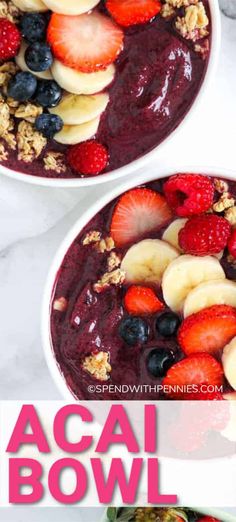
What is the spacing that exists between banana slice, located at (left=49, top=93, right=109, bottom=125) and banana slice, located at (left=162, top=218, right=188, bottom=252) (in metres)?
0.28

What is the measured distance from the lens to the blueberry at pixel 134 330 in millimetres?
1750

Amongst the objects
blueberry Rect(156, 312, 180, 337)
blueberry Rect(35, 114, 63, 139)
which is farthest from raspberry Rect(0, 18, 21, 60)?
blueberry Rect(156, 312, 180, 337)

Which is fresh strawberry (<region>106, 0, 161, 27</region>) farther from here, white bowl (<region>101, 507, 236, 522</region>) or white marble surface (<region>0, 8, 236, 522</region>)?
white bowl (<region>101, 507, 236, 522</region>)

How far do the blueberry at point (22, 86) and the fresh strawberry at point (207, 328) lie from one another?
57 centimetres

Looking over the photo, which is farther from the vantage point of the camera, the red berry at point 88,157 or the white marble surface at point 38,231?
the white marble surface at point 38,231

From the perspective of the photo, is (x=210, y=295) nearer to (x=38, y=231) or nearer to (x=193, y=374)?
(x=193, y=374)

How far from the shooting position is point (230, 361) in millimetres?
1736

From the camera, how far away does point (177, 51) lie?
1.75m

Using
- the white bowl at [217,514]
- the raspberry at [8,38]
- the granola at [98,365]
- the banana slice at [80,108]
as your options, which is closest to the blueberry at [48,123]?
the banana slice at [80,108]

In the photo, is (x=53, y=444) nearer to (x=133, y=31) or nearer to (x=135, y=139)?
(x=135, y=139)

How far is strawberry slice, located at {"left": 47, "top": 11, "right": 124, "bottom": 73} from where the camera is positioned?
175cm

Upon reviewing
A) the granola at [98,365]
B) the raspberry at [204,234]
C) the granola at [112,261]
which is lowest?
the granola at [98,365]

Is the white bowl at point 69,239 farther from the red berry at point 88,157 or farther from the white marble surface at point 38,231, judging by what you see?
the white marble surface at point 38,231

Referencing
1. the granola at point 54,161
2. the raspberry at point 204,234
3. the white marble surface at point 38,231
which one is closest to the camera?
the raspberry at point 204,234
